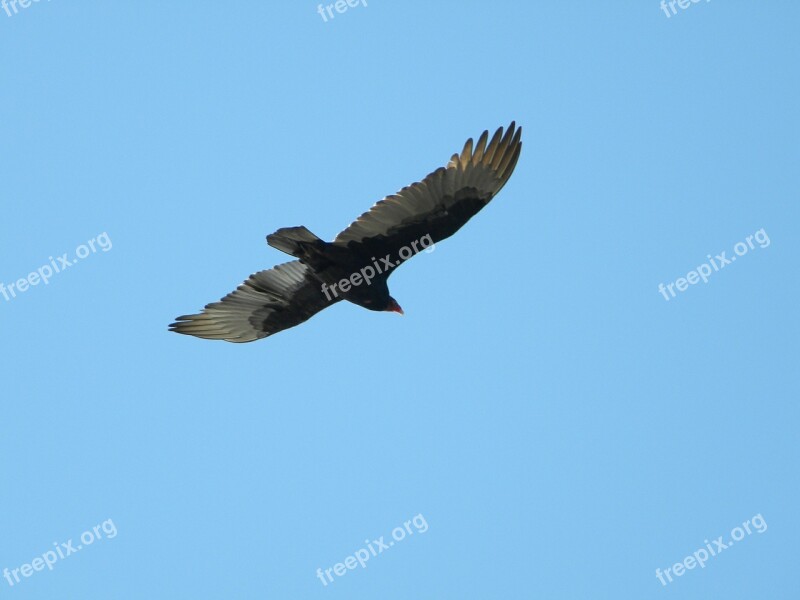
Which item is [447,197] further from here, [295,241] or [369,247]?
[295,241]

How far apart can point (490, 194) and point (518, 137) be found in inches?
27.8

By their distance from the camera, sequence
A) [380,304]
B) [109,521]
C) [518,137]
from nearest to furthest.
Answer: [518,137], [380,304], [109,521]

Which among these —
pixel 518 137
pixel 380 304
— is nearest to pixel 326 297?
pixel 380 304

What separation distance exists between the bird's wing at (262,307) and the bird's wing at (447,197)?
1.17 metres

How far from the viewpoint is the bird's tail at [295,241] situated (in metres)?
12.8

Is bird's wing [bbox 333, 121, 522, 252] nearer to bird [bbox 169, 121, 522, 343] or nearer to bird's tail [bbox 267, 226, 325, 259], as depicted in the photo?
bird [bbox 169, 121, 522, 343]

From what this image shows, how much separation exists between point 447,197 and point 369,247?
1.11 meters

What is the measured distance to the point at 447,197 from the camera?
13062mm

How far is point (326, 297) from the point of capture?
14.2 m

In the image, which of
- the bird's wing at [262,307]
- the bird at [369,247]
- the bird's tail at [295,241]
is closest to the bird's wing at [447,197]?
the bird at [369,247]

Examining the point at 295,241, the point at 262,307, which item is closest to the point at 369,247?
the point at 295,241

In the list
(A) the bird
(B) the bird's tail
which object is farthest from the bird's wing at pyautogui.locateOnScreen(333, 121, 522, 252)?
(B) the bird's tail

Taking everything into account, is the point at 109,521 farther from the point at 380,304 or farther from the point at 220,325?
the point at 380,304

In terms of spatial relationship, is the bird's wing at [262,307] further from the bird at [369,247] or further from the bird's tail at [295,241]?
the bird's tail at [295,241]
